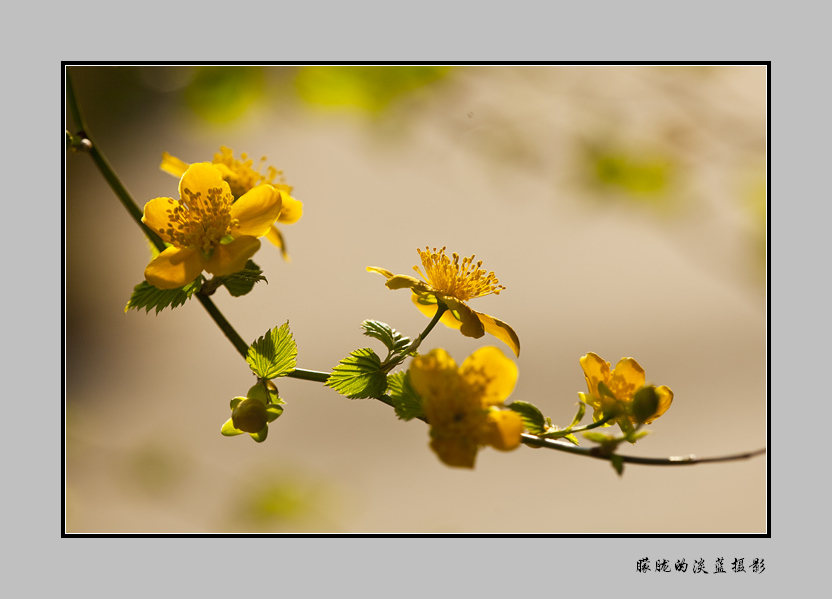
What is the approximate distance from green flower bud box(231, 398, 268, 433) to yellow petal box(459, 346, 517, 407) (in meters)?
0.17

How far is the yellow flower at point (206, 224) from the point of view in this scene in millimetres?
571

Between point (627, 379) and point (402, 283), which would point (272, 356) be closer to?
point (402, 283)

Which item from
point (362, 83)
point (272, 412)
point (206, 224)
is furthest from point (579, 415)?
point (362, 83)

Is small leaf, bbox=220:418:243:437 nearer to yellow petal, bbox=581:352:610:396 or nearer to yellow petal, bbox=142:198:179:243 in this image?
yellow petal, bbox=142:198:179:243

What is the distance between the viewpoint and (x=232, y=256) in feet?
1.89

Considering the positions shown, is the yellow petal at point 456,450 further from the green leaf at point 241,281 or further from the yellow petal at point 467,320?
the green leaf at point 241,281

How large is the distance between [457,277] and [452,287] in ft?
0.04

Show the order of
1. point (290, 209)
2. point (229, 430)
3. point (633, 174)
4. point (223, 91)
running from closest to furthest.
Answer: point (229, 430) < point (290, 209) < point (223, 91) < point (633, 174)

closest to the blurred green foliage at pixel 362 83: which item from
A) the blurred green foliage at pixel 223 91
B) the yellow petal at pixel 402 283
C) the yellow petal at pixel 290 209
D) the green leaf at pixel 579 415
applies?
the blurred green foliage at pixel 223 91

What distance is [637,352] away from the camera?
135cm

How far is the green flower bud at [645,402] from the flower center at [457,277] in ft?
0.59

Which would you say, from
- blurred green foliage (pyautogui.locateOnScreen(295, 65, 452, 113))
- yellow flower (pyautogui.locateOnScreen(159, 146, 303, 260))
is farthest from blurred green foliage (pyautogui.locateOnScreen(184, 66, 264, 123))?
yellow flower (pyautogui.locateOnScreen(159, 146, 303, 260))

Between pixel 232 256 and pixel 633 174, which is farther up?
pixel 633 174

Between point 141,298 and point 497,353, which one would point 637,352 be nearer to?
point 497,353
